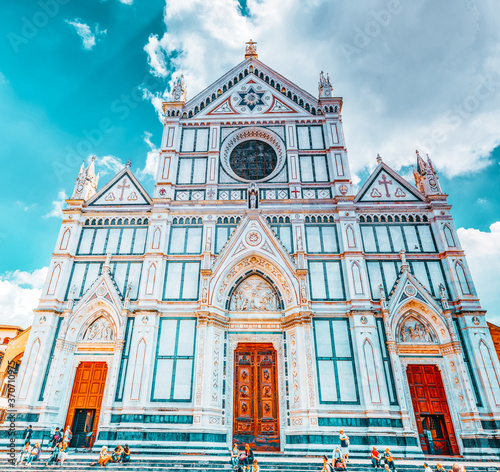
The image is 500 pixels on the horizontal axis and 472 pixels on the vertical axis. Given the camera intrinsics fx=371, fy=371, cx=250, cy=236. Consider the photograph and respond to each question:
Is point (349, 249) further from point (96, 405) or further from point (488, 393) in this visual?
point (96, 405)

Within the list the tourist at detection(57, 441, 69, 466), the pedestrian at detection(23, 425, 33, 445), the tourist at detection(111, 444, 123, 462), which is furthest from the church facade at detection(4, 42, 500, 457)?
the tourist at detection(57, 441, 69, 466)

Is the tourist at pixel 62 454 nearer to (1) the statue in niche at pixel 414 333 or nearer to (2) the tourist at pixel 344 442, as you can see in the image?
(2) the tourist at pixel 344 442

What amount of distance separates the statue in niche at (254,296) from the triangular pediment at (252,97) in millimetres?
11288

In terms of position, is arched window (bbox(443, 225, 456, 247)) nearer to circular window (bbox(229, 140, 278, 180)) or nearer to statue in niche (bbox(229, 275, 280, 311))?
statue in niche (bbox(229, 275, 280, 311))

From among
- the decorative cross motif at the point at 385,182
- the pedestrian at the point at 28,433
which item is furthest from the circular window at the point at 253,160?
the pedestrian at the point at 28,433

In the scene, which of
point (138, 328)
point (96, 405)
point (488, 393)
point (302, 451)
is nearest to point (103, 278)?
point (138, 328)

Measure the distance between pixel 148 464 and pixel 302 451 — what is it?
6.31 metres

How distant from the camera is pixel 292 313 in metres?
18.4

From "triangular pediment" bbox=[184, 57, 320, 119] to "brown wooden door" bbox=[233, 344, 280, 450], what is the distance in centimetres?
1498

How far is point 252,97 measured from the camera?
25.0m

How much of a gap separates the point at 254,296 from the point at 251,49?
1818 centimetres

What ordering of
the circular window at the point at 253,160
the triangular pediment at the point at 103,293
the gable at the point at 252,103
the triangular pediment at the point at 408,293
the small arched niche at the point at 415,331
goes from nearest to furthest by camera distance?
the small arched niche at the point at 415,331, the triangular pediment at the point at 408,293, the triangular pediment at the point at 103,293, the circular window at the point at 253,160, the gable at the point at 252,103

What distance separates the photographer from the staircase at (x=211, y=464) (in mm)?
13219

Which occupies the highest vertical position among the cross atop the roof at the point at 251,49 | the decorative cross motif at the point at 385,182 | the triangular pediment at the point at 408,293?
the cross atop the roof at the point at 251,49
